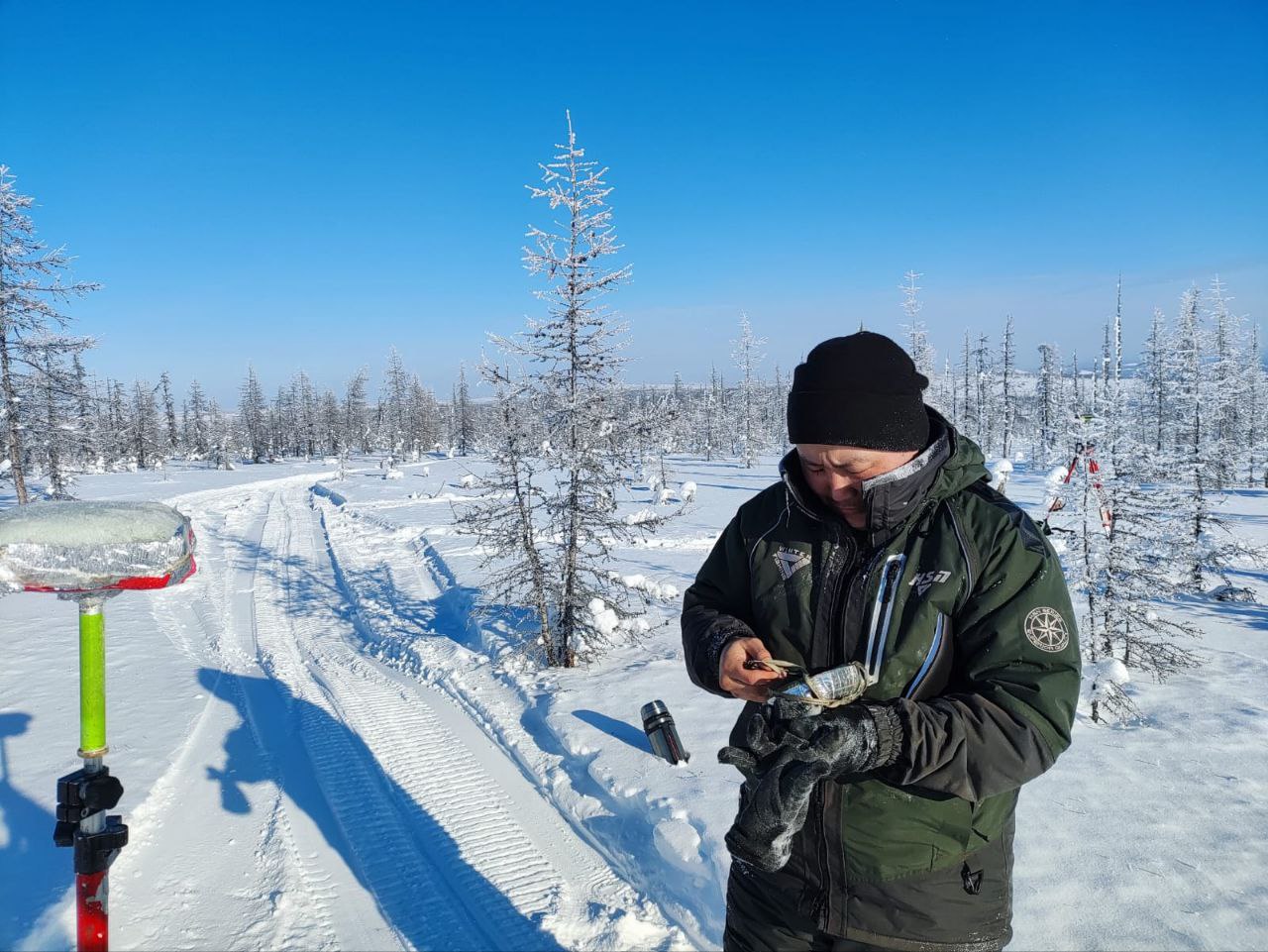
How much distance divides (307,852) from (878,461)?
210 inches

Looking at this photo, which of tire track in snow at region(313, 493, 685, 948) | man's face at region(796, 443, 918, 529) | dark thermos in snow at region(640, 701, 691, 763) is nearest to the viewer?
man's face at region(796, 443, 918, 529)

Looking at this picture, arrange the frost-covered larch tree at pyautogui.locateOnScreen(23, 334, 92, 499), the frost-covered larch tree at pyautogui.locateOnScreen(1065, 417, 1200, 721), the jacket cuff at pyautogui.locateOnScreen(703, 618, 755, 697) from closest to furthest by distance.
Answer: the jacket cuff at pyautogui.locateOnScreen(703, 618, 755, 697) < the frost-covered larch tree at pyautogui.locateOnScreen(1065, 417, 1200, 721) < the frost-covered larch tree at pyautogui.locateOnScreen(23, 334, 92, 499)

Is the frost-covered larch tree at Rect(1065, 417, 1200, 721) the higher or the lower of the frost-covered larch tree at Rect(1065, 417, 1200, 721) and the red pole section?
the lower

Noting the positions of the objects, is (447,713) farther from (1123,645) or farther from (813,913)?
(1123,645)

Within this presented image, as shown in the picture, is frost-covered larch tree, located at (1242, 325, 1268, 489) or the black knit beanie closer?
the black knit beanie

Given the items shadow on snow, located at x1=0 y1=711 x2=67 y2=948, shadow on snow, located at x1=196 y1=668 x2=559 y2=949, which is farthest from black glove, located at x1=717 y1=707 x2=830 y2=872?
shadow on snow, located at x1=0 y1=711 x2=67 y2=948

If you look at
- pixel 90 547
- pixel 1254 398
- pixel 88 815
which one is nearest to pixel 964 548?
pixel 90 547

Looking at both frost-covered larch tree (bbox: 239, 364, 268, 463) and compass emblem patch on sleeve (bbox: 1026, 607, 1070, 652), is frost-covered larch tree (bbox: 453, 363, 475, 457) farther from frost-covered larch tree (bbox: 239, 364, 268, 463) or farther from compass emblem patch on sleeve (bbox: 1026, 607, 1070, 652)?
compass emblem patch on sleeve (bbox: 1026, 607, 1070, 652)

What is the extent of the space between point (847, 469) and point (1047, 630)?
2.29ft

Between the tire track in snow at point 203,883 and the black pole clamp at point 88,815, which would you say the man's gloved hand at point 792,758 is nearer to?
the black pole clamp at point 88,815

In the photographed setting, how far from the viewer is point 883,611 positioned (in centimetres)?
208

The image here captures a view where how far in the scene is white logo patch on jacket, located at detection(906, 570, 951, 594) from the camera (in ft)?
6.54

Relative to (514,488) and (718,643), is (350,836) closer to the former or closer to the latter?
(718,643)

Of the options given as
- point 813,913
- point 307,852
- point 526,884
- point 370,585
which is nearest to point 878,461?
point 813,913
